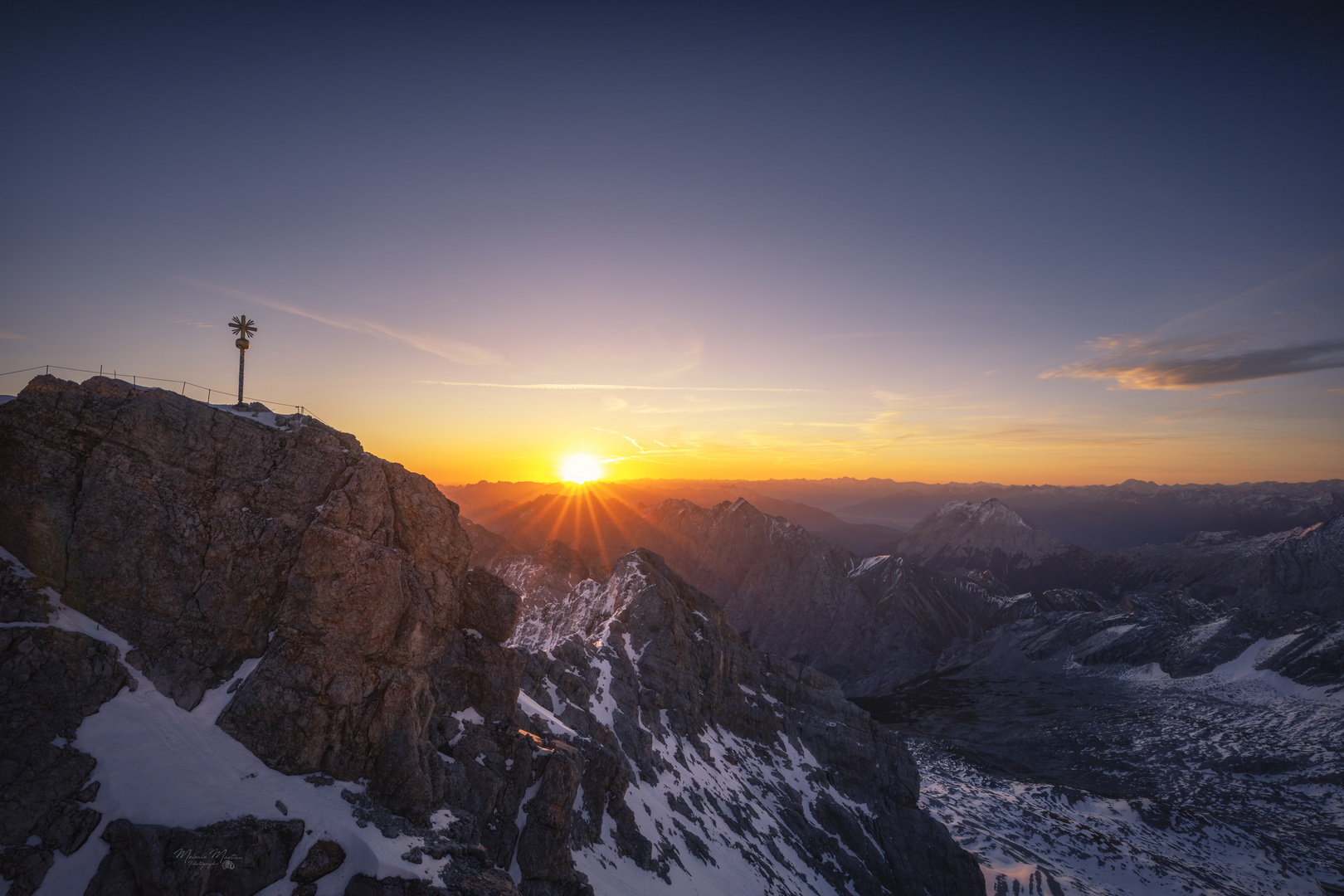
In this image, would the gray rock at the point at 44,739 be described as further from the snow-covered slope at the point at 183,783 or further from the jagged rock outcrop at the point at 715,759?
the jagged rock outcrop at the point at 715,759

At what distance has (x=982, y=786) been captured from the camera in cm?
13850

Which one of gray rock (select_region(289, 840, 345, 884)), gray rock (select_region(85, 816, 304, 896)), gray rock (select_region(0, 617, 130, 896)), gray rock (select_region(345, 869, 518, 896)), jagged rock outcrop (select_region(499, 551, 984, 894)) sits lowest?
jagged rock outcrop (select_region(499, 551, 984, 894))

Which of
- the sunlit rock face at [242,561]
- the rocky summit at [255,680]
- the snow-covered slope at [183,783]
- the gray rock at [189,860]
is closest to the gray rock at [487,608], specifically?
the rocky summit at [255,680]

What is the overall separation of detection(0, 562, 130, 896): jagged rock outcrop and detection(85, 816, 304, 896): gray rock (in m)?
1.60

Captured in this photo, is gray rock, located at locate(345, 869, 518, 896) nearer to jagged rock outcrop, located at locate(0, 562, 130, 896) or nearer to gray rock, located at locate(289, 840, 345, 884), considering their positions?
gray rock, located at locate(289, 840, 345, 884)

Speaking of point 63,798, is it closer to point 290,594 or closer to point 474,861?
point 290,594

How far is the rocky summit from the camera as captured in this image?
74.8ft

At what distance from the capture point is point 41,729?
22797 millimetres

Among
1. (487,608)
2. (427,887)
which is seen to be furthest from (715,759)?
(427,887)

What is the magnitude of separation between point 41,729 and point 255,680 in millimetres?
7044

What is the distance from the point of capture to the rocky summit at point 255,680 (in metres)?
22.8

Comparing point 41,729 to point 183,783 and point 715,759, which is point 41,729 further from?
point 715,759

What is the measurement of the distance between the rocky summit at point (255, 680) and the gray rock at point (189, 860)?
0.07m

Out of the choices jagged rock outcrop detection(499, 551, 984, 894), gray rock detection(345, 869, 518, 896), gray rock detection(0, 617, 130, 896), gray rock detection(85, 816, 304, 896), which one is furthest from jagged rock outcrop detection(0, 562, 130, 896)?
jagged rock outcrop detection(499, 551, 984, 894)
